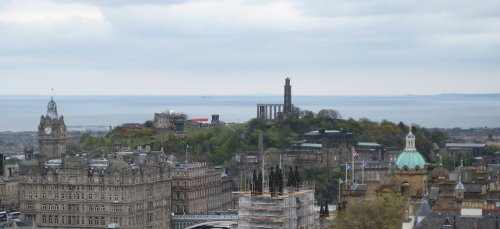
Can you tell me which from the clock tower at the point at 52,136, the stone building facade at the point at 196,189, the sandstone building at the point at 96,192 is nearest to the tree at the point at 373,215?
the sandstone building at the point at 96,192

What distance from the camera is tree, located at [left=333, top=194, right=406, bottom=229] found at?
74000mm

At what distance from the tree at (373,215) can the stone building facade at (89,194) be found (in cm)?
4138

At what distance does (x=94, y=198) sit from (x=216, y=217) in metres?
13.8

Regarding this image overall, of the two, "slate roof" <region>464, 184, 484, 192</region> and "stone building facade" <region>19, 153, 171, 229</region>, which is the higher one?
"slate roof" <region>464, 184, 484, 192</region>

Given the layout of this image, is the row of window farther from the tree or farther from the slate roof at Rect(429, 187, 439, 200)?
→ the tree

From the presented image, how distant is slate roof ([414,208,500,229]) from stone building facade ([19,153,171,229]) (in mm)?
58744

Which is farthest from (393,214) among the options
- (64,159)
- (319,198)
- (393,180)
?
(319,198)

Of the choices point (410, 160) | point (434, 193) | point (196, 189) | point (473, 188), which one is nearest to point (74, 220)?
point (196, 189)

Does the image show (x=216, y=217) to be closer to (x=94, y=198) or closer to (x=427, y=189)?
(x=94, y=198)

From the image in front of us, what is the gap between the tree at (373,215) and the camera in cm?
7400

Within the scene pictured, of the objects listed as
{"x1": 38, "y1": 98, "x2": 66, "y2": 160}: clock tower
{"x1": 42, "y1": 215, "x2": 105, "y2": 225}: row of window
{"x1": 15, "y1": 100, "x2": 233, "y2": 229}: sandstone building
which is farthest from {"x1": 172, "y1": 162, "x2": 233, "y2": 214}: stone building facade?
{"x1": 38, "y1": 98, "x2": 66, "y2": 160}: clock tower

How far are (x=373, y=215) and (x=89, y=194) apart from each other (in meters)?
49.8

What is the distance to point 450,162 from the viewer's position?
17075 centimetres

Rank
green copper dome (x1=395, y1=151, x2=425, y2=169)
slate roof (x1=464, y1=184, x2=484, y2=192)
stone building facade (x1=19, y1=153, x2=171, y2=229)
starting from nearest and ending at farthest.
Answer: slate roof (x1=464, y1=184, x2=484, y2=192), green copper dome (x1=395, y1=151, x2=425, y2=169), stone building facade (x1=19, y1=153, x2=171, y2=229)
